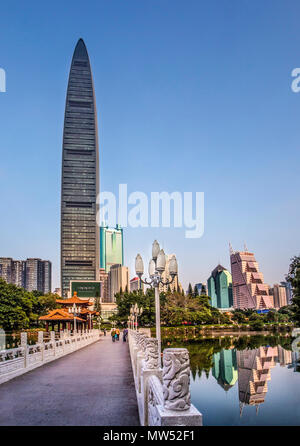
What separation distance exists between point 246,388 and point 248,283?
13028 cm

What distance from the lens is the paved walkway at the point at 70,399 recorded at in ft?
17.7

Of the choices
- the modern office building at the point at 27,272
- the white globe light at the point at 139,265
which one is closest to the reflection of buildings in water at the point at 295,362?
the white globe light at the point at 139,265

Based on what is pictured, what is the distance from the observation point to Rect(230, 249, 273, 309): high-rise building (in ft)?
463

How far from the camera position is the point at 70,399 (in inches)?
265

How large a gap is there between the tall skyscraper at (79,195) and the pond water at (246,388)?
88.9 metres

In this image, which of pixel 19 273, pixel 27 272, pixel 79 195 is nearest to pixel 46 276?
pixel 27 272

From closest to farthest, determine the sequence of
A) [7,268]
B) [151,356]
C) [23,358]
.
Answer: [151,356] < [23,358] < [7,268]

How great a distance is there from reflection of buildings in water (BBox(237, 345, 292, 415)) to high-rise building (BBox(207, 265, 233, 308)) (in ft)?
469

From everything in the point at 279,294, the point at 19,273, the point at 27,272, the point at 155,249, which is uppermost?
the point at 27,272

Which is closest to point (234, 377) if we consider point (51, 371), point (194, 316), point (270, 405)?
point (270, 405)

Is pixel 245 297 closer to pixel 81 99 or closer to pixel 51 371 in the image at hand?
pixel 81 99

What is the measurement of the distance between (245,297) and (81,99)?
9388 cm

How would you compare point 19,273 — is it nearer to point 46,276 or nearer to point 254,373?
point 46,276

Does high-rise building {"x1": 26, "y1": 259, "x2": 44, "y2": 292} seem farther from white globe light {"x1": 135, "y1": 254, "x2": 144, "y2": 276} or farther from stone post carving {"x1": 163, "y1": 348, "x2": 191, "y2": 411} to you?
stone post carving {"x1": 163, "y1": 348, "x2": 191, "y2": 411}
